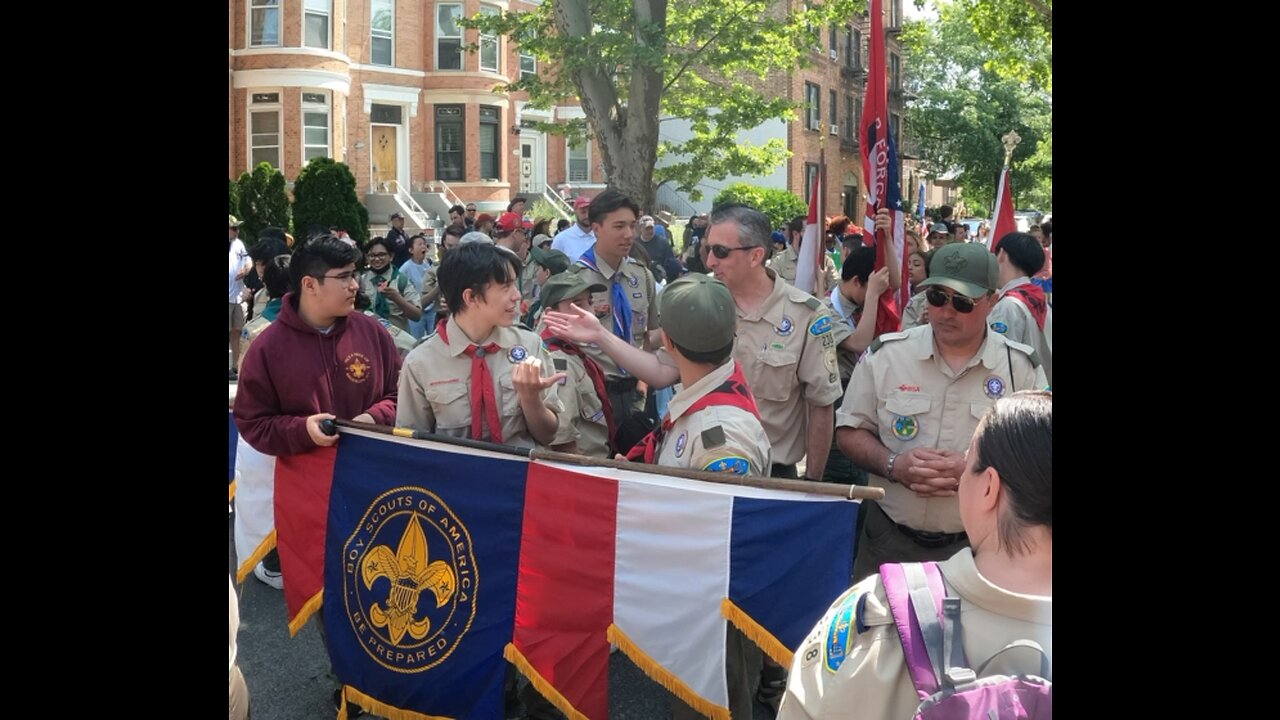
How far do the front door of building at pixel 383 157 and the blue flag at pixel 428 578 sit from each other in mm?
35502

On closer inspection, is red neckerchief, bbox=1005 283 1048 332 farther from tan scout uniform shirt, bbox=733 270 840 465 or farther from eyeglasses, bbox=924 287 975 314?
eyeglasses, bbox=924 287 975 314

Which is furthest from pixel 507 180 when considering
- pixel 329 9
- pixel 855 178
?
pixel 855 178

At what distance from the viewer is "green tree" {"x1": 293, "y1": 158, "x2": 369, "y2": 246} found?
21922 millimetres

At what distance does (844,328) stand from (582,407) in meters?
1.27

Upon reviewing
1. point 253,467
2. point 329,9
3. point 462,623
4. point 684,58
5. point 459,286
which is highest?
point 329,9

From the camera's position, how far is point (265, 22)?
34875 millimetres

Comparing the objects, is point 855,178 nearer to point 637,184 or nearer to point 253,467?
point 637,184

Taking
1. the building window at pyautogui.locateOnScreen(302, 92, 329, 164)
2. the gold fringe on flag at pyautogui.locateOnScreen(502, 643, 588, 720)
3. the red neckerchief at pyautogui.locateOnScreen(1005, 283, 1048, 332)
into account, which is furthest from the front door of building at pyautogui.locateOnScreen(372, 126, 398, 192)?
the gold fringe on flag at pyautogui.locateOnScreen(502, 643, 588, 720)

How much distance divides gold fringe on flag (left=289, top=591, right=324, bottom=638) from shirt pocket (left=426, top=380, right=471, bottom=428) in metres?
0.80

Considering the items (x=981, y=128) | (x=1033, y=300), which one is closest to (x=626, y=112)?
(x=1033, y=300)

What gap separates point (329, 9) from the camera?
35344mm

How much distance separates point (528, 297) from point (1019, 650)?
819cm

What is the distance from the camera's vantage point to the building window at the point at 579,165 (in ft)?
147

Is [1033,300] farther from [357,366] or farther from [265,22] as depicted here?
[265,22]
